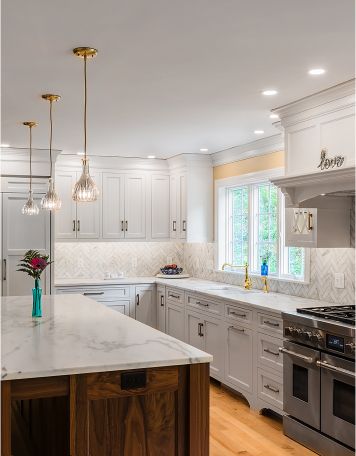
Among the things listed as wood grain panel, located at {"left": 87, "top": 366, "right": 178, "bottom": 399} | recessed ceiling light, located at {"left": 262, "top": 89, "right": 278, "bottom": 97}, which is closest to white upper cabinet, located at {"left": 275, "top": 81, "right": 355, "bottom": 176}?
recessed ceiling light, located at {"left": 262, "top": 89, "right": 278, "bottom": 97}

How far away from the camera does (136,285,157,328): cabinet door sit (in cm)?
689

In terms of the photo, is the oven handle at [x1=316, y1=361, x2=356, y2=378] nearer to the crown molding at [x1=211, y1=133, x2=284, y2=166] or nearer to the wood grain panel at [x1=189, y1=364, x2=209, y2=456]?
the wood grain panel at [x1=189, y1=364, x2=209, y2=456]

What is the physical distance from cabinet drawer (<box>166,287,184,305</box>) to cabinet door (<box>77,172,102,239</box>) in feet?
3.92

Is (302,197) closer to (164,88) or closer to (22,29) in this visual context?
(164,88)

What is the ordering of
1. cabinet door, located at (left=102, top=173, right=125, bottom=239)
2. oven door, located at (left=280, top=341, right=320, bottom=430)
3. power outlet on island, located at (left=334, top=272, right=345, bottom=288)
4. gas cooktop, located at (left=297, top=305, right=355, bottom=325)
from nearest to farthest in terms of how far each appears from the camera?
gas cooktop, located at (left=297, top=305, right=355, bottom=325)
oven door, located at (left=280, top=341, right=320, bottom=430)
power outlet on island, located at (left=334, top=272, right=345, bottom=288)
cabinet door, located at (left=102, top=173, right=125, bottom=239)

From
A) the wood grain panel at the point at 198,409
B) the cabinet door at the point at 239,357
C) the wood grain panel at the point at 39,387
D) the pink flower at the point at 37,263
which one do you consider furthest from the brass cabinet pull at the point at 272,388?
the wood grain panel at the point at 39,387

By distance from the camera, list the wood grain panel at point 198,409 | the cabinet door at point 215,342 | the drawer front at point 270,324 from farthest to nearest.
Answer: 1. the cabinet door at point 215,342
2. the drawer front at point 270,324
3. the wood grain panel at point 198,409

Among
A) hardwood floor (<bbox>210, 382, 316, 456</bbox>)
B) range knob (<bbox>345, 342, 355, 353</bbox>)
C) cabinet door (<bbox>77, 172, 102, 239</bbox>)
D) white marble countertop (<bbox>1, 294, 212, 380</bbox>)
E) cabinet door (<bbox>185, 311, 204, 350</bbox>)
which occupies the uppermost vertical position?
cabinet door (<bbox>77, 172, 102, 239</bbox>)

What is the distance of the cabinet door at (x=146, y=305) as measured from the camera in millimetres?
6895

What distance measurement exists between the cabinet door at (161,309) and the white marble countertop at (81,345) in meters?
2.62

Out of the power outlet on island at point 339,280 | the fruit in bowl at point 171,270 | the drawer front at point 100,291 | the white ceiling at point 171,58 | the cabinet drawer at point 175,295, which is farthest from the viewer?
the fruit in bowl at point 171,270

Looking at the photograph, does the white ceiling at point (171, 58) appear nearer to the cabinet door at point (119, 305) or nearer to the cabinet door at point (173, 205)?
the cabinet door at point (173, 205)

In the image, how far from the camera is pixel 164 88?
380 centimetres

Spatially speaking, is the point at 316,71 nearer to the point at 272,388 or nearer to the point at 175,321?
the point at 272,388
